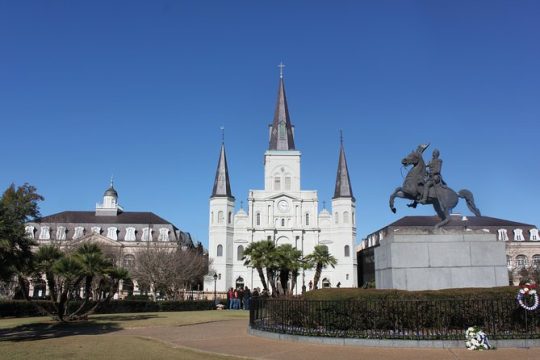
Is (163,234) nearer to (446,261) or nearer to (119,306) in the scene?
(119,306)

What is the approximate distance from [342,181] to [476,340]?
74.1 metres

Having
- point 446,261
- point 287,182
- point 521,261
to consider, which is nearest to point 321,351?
point 446,261

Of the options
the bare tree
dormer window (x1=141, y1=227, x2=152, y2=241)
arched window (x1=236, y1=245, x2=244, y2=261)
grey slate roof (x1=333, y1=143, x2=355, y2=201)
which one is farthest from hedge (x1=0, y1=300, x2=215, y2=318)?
grey slate roof (x1=333, y1=143, x2=355, y2=201)

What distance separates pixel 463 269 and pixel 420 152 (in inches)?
183

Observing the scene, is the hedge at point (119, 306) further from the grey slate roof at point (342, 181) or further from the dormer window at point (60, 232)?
the grey slate roof at point (342, 181)

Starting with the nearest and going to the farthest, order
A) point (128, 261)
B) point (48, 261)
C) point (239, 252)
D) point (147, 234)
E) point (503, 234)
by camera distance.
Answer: point (48, 261) < point (128, 261) < point (147, 234) < point (239, 252) < point (503, 234)

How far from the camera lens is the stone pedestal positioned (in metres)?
17.1

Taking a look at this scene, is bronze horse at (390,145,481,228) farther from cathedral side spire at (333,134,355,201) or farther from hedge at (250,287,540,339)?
cathedral side spire at (333,134,355,201)

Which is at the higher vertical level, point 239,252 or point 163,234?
point 163,234

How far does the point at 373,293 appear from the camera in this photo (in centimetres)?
1463

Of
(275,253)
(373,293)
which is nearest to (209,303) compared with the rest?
(275,253)

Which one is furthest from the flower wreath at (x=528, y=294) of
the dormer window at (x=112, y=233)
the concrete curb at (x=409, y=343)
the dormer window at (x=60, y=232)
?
the dormer window at (x=112, y=233)

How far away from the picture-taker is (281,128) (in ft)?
299

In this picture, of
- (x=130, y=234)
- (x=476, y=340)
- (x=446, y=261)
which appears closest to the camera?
(x=476, y=340)
